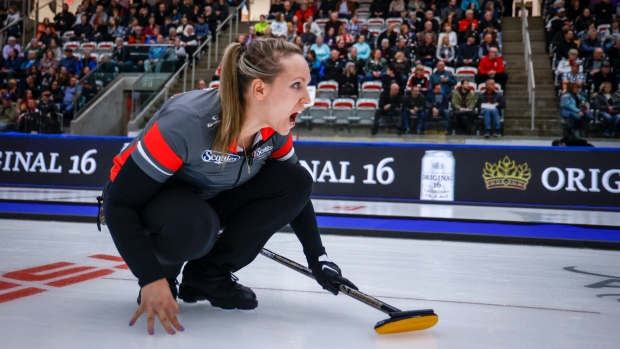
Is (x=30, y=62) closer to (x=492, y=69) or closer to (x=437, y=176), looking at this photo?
(x=492, y=69)

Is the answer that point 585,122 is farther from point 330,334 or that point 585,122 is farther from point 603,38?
point 330,334

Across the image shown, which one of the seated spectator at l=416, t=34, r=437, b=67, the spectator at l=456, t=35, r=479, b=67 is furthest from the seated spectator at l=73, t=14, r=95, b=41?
the spectator at l=456, t=35, r=479, b=67

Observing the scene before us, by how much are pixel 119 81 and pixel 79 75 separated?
2.09 m

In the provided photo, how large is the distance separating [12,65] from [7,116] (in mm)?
5002

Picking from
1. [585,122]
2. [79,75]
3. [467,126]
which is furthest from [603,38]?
[79,75]

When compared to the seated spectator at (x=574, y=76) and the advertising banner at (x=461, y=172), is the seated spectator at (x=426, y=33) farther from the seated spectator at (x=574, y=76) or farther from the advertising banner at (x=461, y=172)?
the advertising banner at (x=461, y=172)

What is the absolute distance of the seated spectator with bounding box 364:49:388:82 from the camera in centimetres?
1231

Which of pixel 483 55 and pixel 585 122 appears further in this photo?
pixel 483 55

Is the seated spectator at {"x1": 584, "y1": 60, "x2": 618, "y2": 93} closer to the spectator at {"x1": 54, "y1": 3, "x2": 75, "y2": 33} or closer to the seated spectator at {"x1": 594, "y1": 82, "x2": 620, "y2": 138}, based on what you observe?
the seated spectator at {"x1": 594, "y1": 82, "x2": 620, "y2": 138}

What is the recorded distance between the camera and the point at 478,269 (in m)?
3.68

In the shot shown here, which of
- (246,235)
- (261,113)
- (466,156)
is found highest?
(261,113)

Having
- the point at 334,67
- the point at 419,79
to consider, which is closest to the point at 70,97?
the point at 334,67

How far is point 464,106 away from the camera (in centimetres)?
1008

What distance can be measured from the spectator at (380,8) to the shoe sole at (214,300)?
1331 cm
